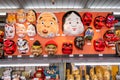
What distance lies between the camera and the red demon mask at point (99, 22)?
412 centimetres

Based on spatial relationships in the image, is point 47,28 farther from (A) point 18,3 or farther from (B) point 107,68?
(A) point 18,3

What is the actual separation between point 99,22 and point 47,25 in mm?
952

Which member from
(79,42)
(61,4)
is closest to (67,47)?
(79,42)

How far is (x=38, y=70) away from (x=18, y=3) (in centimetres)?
493

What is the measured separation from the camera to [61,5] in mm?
8477

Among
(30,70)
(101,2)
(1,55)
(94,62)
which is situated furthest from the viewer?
(101,2)

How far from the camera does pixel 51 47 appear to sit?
3.92 metres

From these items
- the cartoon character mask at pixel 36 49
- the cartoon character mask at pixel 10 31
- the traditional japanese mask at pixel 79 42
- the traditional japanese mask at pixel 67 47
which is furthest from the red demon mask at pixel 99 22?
the cartoon character mask at pixel 10 31

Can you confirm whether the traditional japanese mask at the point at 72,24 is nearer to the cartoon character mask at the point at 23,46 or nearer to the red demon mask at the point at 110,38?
the red demon mask at the point at 110,38

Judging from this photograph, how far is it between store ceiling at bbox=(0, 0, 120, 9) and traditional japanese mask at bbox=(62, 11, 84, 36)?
3.77 m

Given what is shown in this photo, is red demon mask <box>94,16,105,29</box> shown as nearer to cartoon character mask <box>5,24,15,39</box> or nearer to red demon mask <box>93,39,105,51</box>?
red demon mask <box>93,39,105,51</box>

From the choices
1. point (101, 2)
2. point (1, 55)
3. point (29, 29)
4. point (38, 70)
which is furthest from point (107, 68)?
point (101, 2)

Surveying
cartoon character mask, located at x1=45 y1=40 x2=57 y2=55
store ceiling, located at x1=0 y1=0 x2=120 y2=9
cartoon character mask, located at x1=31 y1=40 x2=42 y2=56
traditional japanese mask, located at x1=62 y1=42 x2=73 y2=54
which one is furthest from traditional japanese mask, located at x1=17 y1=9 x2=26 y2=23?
store ceiling, located at x1=0 y1=0 x2=120 y2=9

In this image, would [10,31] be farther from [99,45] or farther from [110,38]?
[110,38]
